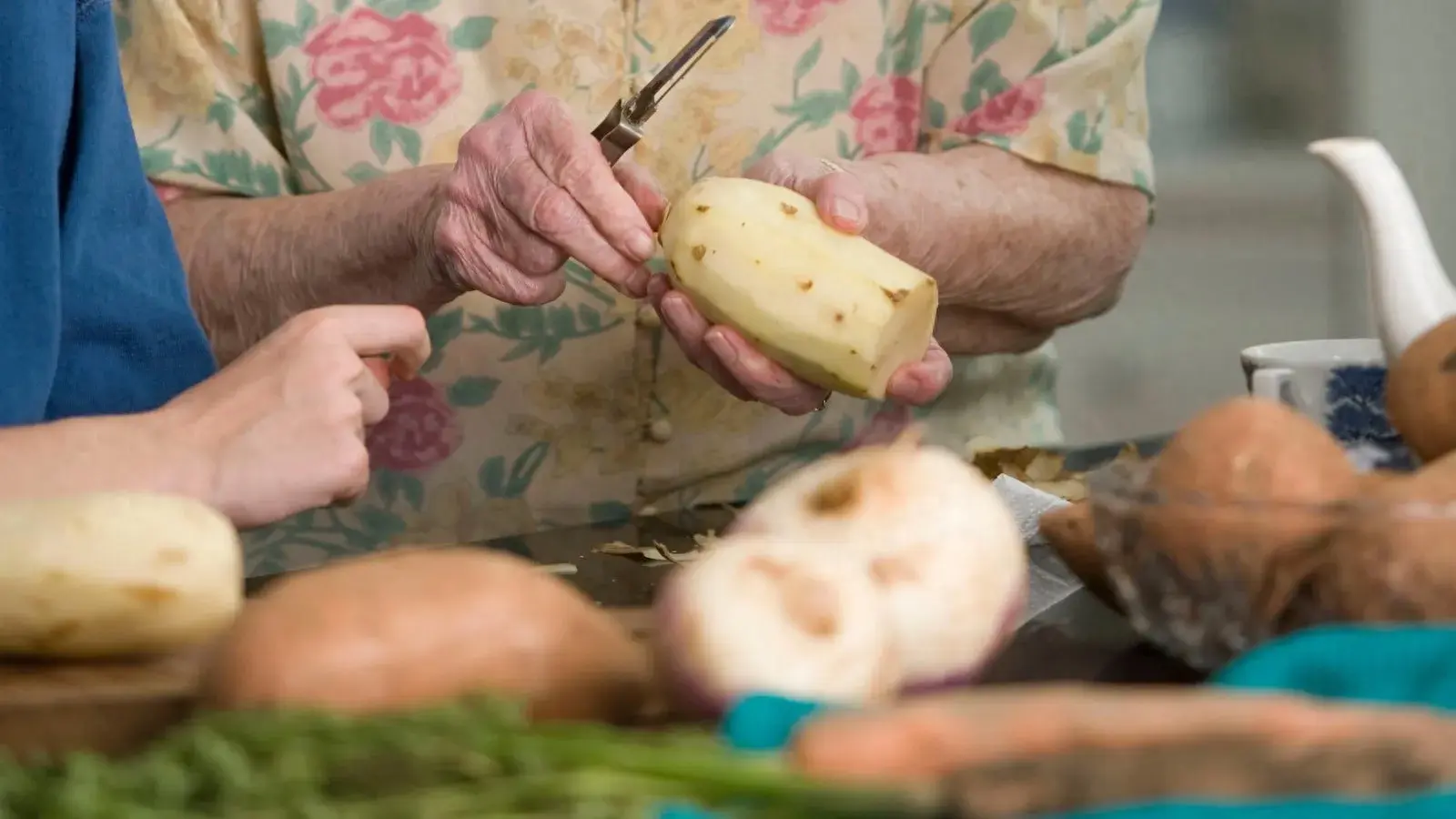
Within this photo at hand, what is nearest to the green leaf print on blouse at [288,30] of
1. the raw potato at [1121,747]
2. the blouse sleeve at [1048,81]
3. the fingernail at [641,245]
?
the fingernail at [641,245]

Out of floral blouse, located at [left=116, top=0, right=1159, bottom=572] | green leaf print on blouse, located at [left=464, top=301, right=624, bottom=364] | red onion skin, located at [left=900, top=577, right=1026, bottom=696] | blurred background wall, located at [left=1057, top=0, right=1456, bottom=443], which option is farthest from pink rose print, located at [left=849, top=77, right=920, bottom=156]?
blurred background wall, located at [left=1057, top=0, right=1456, bottom=443]

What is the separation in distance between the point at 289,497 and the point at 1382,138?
97.8 inches

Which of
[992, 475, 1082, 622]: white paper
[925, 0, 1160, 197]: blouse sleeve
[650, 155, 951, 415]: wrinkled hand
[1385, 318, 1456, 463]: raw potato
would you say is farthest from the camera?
[925, 0, 1160, 197]: blouse sleeve

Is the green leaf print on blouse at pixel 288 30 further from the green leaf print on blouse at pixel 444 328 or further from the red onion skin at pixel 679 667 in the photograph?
the red onion skin at pixel 679 667

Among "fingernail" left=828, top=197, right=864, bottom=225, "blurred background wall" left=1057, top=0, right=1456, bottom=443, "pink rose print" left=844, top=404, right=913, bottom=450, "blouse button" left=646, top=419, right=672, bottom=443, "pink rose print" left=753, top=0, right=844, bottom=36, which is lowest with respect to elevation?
"blurred background wall" left=1057, top=0, right=1456, bottom=443

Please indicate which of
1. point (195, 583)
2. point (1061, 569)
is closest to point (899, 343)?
point (1061, 569)

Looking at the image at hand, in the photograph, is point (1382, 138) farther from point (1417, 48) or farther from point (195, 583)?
point (195, 583)

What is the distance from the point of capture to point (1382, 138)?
9.39 ft

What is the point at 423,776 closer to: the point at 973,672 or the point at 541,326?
Answer: the point at 973,672

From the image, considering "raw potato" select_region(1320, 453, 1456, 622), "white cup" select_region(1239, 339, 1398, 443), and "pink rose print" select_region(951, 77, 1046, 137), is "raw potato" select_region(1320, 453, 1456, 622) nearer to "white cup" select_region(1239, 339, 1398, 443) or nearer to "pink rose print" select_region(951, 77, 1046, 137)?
"white cup" select_region(1239, 339, 1398, 443)

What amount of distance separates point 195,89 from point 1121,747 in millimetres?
1192

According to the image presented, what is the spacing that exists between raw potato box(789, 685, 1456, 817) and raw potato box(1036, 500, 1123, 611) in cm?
23

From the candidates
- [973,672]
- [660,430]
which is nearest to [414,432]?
[660,430]

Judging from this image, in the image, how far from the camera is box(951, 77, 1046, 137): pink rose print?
1.48m
